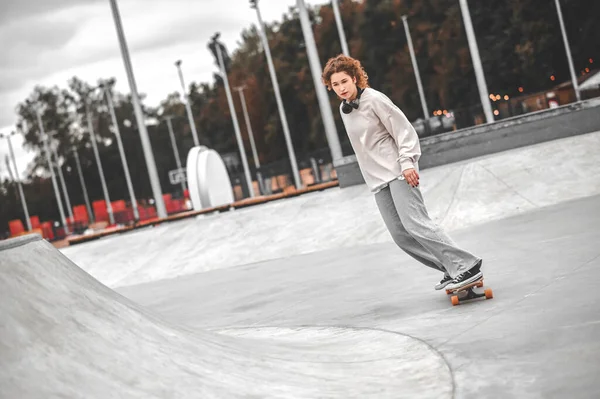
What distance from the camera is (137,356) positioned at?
375 cm

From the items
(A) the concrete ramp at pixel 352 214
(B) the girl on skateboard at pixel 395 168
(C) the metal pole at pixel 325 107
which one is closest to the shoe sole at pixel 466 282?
(B) the girl on skateboard at pixel 395 168

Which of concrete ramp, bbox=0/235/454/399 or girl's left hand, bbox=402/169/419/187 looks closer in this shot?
concrete ramp, bbox=0/235/454/399

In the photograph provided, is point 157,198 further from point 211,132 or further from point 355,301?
point 211,132

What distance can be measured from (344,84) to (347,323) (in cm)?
176

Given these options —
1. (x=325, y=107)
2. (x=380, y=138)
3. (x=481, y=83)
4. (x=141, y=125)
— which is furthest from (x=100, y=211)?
(x=380, y=138)

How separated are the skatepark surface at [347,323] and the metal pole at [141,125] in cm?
1392

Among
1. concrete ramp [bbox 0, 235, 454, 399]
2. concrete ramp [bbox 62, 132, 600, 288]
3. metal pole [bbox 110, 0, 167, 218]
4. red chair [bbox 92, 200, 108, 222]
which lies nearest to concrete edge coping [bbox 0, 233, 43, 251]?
concrete ramp [bbox 0, 235, 454, 399]

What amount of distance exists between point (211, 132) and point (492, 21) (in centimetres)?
4471

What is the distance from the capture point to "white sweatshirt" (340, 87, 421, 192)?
5844 mm

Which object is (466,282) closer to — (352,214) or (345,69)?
(345,69)

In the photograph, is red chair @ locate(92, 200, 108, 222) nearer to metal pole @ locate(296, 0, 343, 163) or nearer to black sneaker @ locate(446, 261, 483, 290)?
metal pole @ locate(296, 0, 343, 163)

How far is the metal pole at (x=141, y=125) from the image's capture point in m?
24.9

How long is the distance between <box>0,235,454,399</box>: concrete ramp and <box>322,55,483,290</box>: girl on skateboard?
3.29 feet

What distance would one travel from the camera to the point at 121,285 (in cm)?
1435
